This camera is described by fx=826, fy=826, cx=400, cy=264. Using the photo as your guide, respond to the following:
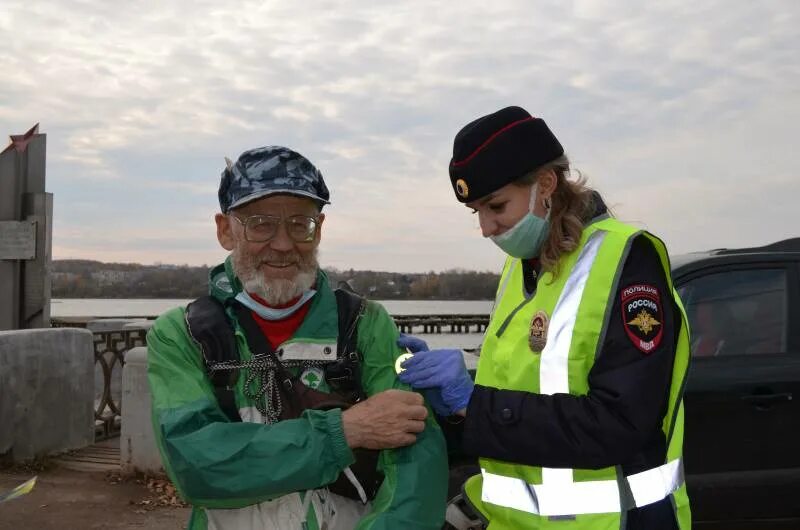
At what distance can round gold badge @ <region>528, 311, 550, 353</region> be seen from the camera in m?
2.19

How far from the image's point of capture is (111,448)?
9094 mm

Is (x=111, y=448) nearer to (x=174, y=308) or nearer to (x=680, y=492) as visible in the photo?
(x=174, y=308)

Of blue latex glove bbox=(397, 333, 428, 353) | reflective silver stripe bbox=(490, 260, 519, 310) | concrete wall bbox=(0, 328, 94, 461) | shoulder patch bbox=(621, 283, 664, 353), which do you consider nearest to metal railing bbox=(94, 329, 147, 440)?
concrete wall bbox=(0, 328, 94, 461)

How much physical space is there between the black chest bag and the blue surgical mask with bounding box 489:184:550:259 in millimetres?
560

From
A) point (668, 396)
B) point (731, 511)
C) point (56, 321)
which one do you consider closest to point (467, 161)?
point (668, 396)

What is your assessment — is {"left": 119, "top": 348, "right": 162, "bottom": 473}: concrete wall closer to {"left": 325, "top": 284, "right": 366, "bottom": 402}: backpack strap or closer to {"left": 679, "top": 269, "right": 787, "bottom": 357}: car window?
{"left": 679, "top": 269, "right": 787, "bottom": 357}: car window

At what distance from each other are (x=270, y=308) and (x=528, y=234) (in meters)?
0.87

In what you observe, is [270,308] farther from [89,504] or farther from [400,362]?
[89,504]

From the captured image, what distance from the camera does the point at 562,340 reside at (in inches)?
83.9

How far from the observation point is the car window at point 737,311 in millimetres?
4770

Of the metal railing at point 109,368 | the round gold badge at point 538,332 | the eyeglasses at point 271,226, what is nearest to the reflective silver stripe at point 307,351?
the eyeglasses at point 271,226

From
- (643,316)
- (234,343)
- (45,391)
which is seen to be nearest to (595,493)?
(643,316)

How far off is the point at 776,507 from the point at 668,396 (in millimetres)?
3034

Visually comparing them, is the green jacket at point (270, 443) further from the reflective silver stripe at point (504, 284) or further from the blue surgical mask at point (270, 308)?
the reflective silver stripe at point (504, 284)
